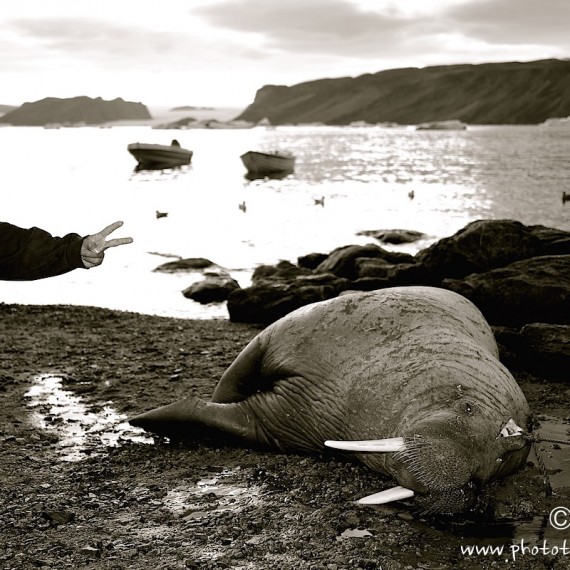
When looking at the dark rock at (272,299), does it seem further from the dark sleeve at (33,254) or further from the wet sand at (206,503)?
the dark sleeve at (33,254)

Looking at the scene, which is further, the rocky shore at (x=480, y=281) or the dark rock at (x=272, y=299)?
the dark rock at (x=272, y=299)

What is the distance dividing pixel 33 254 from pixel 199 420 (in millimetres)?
1724

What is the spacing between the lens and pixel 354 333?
5008mm

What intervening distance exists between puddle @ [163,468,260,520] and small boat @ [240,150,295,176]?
159 feet

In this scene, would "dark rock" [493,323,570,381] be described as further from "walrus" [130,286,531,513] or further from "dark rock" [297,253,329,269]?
"dark rock" [297,253,329,269]

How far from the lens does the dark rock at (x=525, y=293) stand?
8125 millimetres

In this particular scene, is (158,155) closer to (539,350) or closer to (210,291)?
(210,291)

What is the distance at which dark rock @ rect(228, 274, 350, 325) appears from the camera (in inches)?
416

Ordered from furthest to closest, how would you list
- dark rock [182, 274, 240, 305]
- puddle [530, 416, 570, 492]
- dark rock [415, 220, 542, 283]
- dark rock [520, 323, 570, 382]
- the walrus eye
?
1. dark rock [182, 274, 240, 305]
2. dark rock [415, 220, 542, 283]
3. dark rock [520, 323, 570, 382]
4. puddle [530, 416, 570, 492]
5. the walrus eye

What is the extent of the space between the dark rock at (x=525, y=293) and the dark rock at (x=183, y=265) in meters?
8.89

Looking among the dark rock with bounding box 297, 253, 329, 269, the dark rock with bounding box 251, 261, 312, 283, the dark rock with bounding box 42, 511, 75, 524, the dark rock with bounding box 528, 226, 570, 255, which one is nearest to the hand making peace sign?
the dark rock with bounding box 42, 511, 75, 524

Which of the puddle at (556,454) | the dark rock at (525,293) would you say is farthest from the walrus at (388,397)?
the dark rock at (525,293)

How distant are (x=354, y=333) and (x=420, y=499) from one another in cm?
139

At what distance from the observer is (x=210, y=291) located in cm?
1338
